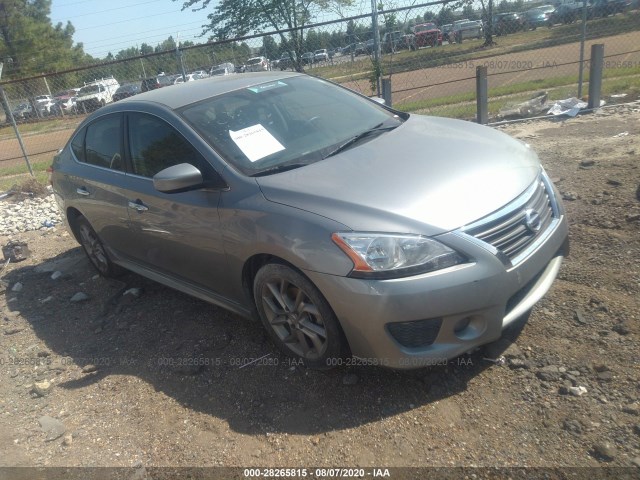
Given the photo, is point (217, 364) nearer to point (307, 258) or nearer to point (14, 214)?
point (307, 258)

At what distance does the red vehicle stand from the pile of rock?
7157 millimetres

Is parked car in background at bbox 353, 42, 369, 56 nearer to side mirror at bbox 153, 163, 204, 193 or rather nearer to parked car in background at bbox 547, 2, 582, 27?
parked car in background at bbox 547, 2, 582, 27

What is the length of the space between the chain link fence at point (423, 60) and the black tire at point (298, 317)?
605 cm

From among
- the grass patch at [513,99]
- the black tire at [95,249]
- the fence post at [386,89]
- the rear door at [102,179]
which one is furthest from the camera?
the grass patch at [513,99]

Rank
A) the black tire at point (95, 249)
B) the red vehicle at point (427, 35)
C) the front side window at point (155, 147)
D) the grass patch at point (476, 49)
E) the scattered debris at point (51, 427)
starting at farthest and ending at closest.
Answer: the red vehicle at point (427, 35), the grass patch at point (476, 49), the black tire at point (95, 249), the front side window at point (155, 147), the scattered debris at point (51, 427)

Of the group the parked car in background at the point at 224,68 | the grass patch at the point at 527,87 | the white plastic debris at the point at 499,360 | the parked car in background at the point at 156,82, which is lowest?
the white plastic debris at the point at 499,360

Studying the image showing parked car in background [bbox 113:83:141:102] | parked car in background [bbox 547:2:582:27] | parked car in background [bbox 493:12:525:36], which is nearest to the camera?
→ parked car in background [bbox 493:12:525:36]

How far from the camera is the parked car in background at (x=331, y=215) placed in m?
2.69

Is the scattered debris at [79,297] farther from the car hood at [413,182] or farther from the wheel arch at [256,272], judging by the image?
the car hood at [413,182]

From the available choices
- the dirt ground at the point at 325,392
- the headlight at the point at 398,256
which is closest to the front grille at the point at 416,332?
the headlight at the point at 398,256

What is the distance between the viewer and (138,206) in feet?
13.4

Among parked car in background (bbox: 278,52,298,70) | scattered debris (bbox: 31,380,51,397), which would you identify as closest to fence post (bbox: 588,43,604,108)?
parked car in background (bbox: 278,52,298,70)

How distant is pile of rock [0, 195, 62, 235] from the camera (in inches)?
302

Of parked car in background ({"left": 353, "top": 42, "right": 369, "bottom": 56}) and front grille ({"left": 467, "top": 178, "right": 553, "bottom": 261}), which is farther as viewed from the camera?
parked car in background ({"left": 353, "top": 42, "right": 369, "bottom": 56})
